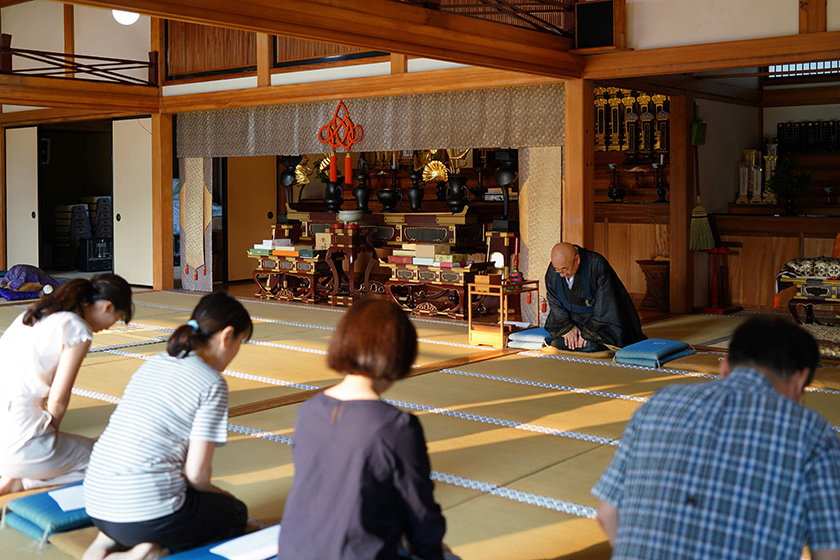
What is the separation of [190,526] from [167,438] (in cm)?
31

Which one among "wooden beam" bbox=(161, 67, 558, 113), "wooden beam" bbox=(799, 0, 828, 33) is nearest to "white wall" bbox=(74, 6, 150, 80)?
"wooden beam" bbox=(161, 67, 558, 113)

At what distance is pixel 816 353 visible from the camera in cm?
169

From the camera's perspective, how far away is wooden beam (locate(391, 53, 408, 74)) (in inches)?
314

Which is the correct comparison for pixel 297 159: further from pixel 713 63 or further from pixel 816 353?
pixel 816 353

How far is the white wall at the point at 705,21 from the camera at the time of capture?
602cm

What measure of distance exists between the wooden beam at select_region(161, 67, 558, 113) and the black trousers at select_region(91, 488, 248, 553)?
5103mm

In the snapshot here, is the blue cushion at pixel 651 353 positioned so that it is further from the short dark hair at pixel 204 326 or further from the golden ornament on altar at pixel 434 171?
the short dark hair at pixel 204 326

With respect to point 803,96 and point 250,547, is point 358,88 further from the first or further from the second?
point 250,547

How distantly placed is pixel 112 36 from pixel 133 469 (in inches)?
366

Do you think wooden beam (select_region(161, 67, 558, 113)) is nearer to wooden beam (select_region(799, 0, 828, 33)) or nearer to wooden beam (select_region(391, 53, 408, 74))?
wooden beam (select_region(391, 53, 408, 74))

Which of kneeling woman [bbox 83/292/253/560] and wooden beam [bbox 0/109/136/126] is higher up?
wooden beam [bbox 0/109/136/126]

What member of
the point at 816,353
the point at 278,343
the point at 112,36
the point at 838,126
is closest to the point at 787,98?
the point at 838,126

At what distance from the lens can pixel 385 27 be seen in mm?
5117

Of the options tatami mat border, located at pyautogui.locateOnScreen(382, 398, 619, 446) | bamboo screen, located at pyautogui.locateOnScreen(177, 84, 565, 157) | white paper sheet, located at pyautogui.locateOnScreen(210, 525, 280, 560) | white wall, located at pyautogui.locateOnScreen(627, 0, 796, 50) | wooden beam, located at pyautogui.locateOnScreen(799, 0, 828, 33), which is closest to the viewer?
white paper sheet, located at pyautogui.locateOnScreen(210, 525, 280, 560)
